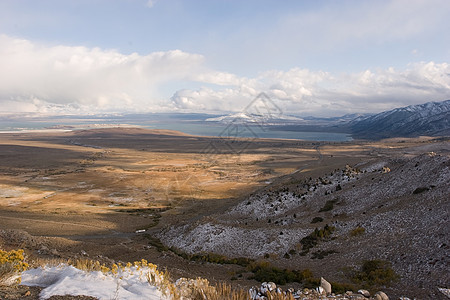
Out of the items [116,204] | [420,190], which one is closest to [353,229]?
[420,190]

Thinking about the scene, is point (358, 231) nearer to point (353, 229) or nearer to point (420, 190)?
point (353, 229)

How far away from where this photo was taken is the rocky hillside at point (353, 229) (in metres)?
12.1

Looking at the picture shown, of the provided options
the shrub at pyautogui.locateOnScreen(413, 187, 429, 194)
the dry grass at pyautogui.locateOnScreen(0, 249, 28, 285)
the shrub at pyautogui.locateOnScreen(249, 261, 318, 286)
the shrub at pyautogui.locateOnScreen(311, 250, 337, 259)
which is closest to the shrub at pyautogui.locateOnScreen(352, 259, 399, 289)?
the shrub at pyautogui.locateOnScreen(249, 261, 318, 286)

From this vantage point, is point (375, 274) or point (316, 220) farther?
point (316, 220)

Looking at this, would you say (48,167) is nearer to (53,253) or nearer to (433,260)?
(53,253)

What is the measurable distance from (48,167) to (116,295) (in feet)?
296

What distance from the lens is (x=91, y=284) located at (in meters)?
6.08

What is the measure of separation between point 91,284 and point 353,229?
15377 millimetres

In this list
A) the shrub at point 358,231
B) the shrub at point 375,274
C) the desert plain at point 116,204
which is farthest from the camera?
the desert plain at point 116,204

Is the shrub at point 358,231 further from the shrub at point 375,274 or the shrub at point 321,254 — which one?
the shrub at point 375,274

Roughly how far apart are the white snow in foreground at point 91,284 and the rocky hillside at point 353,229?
8940mm

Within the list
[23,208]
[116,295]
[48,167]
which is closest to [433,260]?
[116,295]

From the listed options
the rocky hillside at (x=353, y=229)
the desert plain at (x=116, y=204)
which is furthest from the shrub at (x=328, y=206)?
the desert plain at (x=116, y=204)

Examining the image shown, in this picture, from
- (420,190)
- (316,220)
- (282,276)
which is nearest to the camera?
(282,276)
